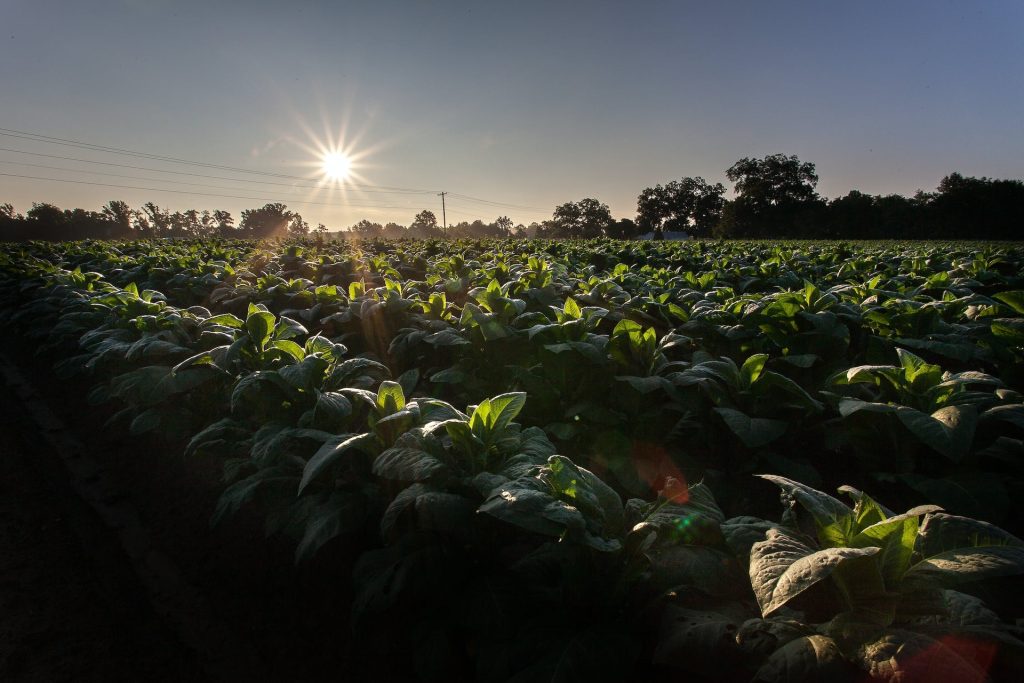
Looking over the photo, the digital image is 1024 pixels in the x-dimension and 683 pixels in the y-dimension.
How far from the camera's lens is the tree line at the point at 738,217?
52.5 m

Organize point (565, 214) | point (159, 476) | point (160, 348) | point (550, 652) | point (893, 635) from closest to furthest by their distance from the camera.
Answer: point (893, 635) → point (550, 652) → point (160, 348) → point (159, 476) → point (565, 214)

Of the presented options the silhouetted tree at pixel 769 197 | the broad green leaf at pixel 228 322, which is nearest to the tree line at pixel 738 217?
the silhouetted tree at pixel 769 197

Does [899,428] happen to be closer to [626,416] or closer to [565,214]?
[626,416]

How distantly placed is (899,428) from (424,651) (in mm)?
2492

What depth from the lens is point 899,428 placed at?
8.09 feet

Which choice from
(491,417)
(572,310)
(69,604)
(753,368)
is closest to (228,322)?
(69,604)

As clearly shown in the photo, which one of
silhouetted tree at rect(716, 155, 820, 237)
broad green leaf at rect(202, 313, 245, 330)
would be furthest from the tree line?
broad green leaf at rect(202, 313, 245, 330)

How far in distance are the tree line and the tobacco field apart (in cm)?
2793

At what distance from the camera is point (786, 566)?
1.08m

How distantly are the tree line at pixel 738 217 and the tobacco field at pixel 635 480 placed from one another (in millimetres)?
27930

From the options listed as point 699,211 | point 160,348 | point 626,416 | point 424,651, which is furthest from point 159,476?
point 699,211

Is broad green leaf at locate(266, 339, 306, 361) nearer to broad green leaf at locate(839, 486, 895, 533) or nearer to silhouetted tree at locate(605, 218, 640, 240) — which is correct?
broad green leaf at locate(839, 486, 895, 533)

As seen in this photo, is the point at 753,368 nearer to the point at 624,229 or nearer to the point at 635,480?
the point at 635,480

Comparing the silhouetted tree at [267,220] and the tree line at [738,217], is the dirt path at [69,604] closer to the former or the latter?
the tree line at [738,217]
